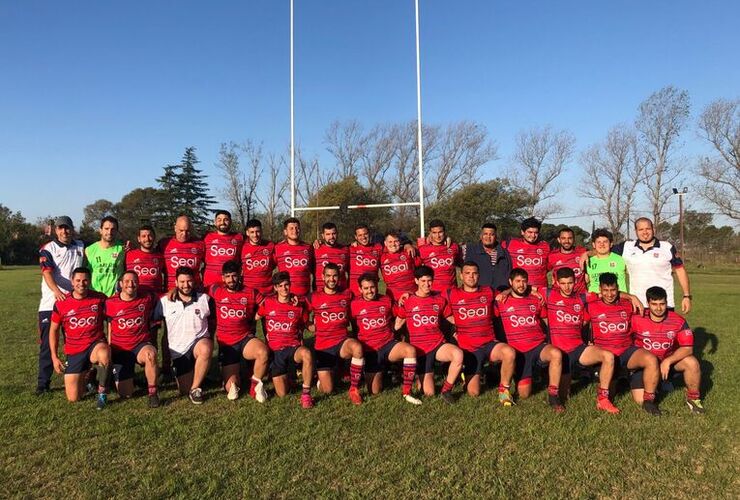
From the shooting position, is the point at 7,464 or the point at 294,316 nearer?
the point at 7,464

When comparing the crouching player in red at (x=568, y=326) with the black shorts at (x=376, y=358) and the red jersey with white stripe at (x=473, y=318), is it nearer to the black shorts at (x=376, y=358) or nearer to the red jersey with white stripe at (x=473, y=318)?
the red jersey with white stripe at (x=473, y=318)

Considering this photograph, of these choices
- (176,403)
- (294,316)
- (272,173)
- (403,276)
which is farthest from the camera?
(272,173)

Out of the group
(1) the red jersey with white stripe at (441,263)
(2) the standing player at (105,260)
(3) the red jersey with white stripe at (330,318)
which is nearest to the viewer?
(3) the red jersey with white stripe at (330,318)

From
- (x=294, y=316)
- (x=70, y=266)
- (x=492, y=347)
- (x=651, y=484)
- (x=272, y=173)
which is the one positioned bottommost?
(x=651, y=484)

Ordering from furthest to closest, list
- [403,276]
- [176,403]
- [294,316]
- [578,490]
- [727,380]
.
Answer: [403,276]
[727,380]
[294,316]
[176,403]
[578,490]

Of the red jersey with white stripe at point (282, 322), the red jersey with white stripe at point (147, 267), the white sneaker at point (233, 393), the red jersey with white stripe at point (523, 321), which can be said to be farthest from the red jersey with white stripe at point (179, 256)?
the red jersey with white stripe at point (523, 321)

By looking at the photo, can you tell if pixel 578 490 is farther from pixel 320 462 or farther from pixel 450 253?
pixel 450 253

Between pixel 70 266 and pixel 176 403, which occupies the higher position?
pixel 70 266

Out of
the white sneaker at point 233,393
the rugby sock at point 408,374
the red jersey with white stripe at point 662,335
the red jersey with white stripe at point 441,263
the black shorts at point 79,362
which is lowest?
the white sneaker at point 233,393

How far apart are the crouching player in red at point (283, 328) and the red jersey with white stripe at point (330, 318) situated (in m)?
0.15

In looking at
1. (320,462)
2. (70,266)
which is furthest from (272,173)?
(320,462)

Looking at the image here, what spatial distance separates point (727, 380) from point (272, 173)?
3614cm

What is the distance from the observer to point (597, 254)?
225 inches

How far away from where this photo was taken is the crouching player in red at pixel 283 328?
16.5 feet
